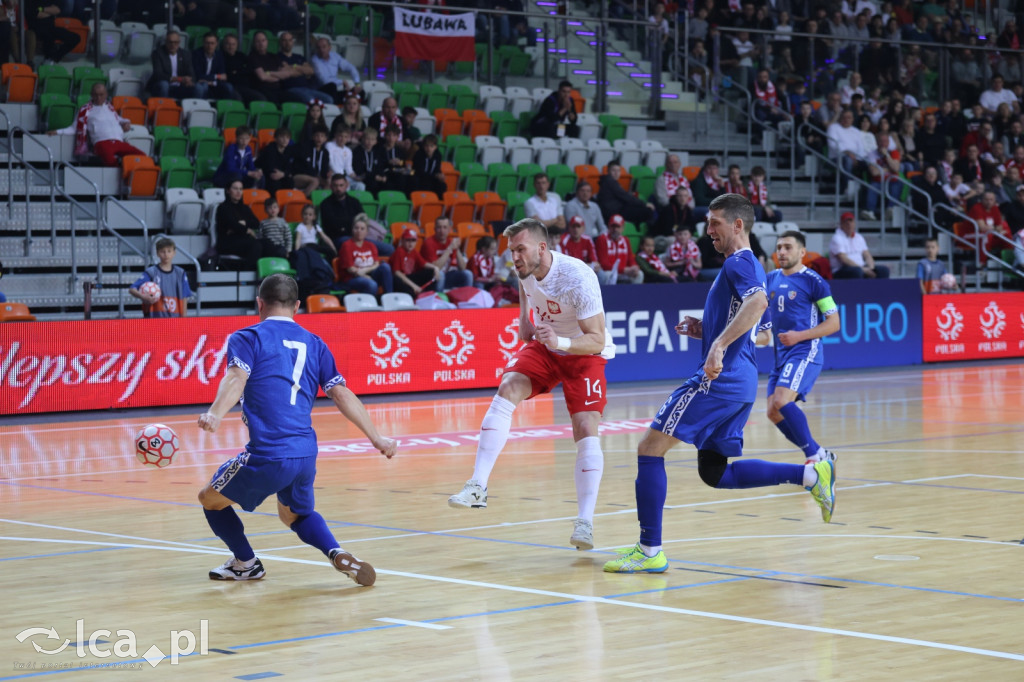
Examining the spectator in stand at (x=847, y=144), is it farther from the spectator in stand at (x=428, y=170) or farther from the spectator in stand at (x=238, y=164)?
the spectator in stand at (x=238, y=164)

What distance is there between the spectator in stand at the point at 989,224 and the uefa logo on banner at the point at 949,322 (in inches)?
105

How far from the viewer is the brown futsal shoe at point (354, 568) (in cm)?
685

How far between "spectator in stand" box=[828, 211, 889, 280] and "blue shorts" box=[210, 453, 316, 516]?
1808 cm

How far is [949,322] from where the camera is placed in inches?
953

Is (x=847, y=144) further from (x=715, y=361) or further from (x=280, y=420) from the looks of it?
(x=280, y=420)

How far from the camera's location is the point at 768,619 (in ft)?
20.4

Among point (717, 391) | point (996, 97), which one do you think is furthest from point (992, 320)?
point (717, 391)

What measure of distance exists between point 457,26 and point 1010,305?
36.4 feet

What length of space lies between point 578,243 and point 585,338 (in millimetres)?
12752

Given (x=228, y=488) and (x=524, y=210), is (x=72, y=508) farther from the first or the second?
(x=524, y=210)

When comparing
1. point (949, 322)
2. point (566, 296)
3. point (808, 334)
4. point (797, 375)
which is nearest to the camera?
point (566, 296)

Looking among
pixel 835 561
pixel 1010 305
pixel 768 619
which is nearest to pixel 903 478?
pixel 835 561

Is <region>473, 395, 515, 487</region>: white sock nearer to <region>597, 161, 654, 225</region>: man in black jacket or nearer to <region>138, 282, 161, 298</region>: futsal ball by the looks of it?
<region>138, 282, 161, 298</region>: futsal ball

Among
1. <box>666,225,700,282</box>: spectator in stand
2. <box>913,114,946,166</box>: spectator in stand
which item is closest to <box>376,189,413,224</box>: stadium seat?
<box>666,225,700,282</box>: spectator in stand
